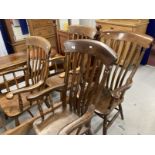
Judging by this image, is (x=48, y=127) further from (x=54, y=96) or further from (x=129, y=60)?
(x=54, y=96)

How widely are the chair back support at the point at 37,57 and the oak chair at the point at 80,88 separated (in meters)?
0.32

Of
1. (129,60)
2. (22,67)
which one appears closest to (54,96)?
(22,67)

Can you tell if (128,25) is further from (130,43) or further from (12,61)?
(12,61)

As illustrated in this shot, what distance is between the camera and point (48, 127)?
1.18 m

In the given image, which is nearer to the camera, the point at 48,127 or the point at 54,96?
the point at 48,127

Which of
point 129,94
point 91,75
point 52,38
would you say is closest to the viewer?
point 91,75

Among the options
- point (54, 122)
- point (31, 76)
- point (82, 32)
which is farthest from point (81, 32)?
point (54, 122)

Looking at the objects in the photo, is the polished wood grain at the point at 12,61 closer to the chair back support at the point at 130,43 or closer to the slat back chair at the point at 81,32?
the slat back chair at the point at 81,32

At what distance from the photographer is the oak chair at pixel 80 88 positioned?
911 mm

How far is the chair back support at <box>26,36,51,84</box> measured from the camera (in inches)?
56.1

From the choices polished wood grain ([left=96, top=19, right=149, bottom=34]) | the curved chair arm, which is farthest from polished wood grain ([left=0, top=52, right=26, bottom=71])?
polished wood grain ([left=96, top=19, right=149, bottom=34])

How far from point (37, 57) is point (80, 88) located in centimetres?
65

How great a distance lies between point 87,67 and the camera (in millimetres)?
1063
